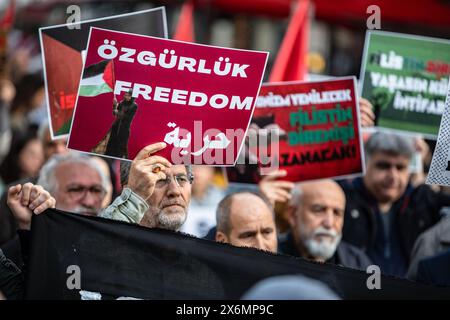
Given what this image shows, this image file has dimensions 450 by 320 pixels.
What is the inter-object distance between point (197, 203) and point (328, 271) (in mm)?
4452

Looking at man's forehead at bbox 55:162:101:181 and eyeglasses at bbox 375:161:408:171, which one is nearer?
man's forehead at bbox 55:162:101:181

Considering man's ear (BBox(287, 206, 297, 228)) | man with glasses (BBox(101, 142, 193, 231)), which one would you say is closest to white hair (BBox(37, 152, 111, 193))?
man with glasses (BBox(101, 142, 193, 231))

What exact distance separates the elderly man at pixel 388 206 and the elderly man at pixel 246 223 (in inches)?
70.7

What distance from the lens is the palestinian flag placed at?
190 inches

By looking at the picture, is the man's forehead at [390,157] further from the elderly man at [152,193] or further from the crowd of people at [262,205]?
the elderly man at [152,193]

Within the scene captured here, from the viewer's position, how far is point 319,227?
6.62m

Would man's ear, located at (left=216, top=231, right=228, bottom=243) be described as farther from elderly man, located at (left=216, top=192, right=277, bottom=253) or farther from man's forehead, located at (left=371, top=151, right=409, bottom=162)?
man's forehead, located at (left=371, top=151, right=409, bottom=162)

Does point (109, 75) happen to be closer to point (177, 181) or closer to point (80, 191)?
point (177, 181)

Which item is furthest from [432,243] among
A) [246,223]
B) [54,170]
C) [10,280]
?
[10,280]

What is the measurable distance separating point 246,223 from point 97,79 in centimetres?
118

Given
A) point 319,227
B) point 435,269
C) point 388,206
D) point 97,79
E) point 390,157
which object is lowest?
point 435,269

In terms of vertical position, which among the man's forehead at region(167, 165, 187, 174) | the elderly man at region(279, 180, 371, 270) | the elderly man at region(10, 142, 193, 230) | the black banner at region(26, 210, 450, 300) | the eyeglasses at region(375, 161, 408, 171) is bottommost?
the black banner at region(26, 210, 450, 300)

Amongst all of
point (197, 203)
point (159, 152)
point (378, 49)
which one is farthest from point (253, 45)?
point (159, 152)

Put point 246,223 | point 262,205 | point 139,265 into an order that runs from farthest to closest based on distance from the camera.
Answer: point 262,205 < point 246,223 < point 139,265
